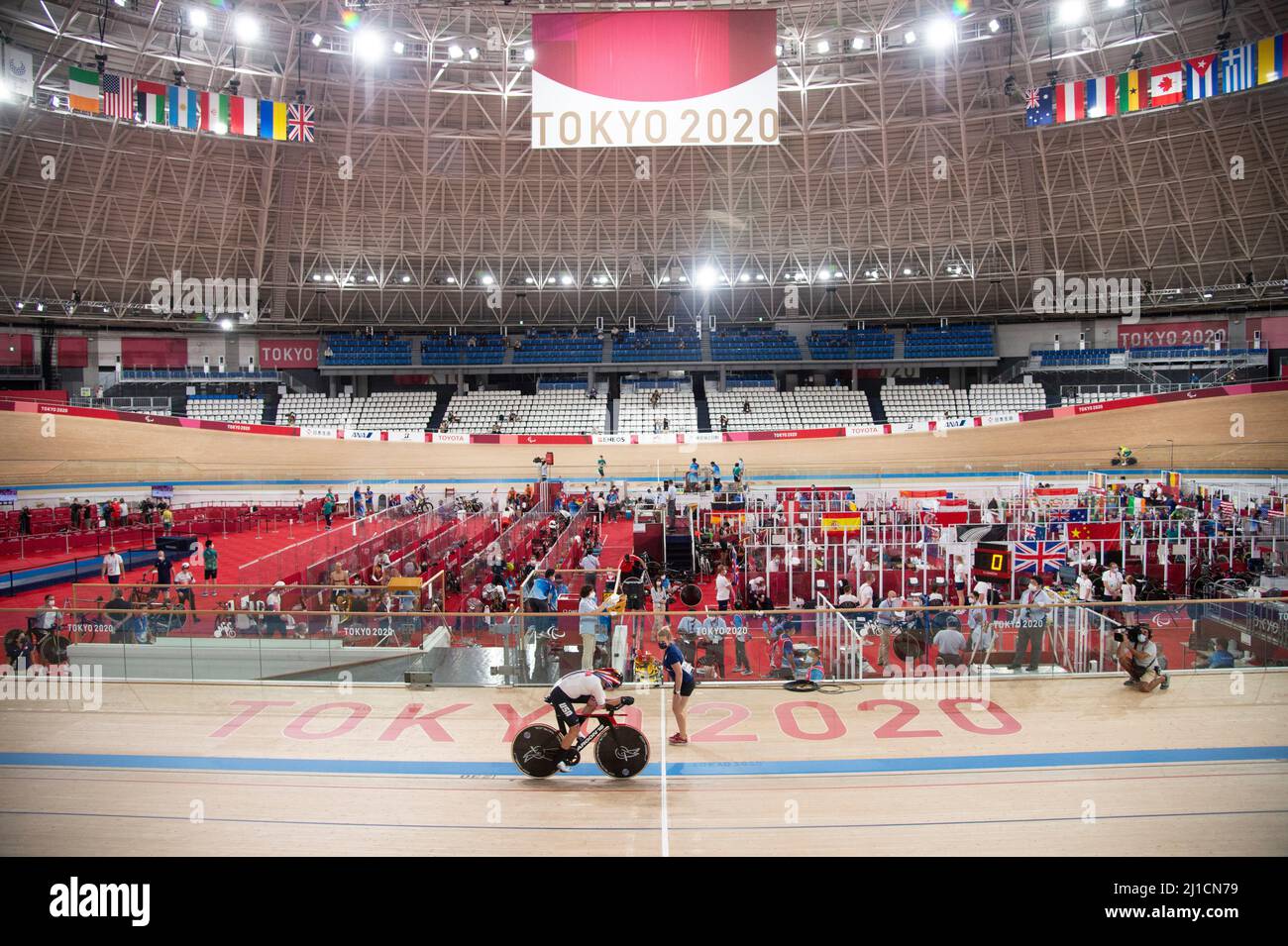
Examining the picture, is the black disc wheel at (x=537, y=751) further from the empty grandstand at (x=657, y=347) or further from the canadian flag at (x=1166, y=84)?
the empty grandstand at (x=657, y=347)

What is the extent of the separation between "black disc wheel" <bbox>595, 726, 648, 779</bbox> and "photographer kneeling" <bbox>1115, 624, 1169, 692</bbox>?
21.9 ft

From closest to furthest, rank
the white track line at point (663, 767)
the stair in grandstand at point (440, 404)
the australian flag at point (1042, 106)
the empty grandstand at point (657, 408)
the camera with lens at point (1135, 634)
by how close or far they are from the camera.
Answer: the white track line at point (663, 767) → the camera with lens at point (1135, 634) → the australian flag at point (1042, 106) → the empty grandstand at point (657, 408) → the stair in grandstand at point (440, 404)

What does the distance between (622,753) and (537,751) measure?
0.84 m

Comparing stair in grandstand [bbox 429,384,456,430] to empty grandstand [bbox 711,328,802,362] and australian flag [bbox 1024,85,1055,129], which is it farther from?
australian flag [bbox 1024,85,1055,129]

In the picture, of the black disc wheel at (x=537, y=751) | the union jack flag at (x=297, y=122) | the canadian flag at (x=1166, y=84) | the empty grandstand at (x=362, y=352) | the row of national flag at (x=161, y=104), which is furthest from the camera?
the empty grandstand at (x=362, y=352)

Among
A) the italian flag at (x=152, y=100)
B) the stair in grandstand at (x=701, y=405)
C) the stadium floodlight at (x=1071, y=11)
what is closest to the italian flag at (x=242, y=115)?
the italian flag at (x=152, y=100)

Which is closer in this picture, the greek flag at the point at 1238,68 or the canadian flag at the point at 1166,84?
the greek flag at the point at 1238,68

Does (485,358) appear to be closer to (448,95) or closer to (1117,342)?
(448,95)

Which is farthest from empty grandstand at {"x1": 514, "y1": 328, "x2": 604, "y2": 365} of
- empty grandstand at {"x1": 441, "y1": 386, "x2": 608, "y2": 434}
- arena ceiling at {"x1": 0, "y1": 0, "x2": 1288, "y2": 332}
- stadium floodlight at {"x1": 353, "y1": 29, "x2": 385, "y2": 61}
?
stadium floodlight at {"x1": 353, "y1": 29, "x2": 385, "y2": 61}

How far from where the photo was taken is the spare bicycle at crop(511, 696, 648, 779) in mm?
7645

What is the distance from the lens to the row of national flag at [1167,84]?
19.5 meters

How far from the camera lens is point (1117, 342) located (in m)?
41.0

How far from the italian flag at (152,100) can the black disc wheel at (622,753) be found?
885 inches
